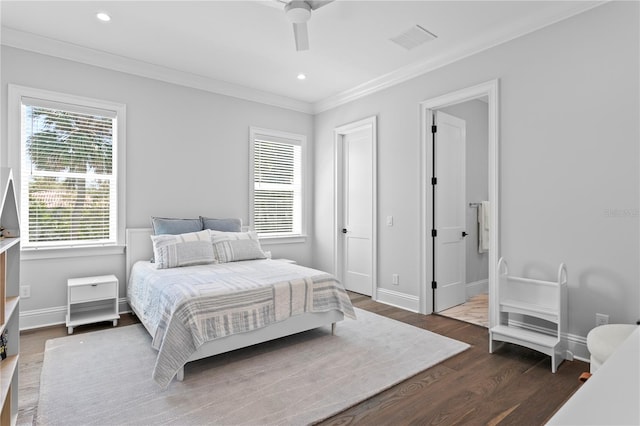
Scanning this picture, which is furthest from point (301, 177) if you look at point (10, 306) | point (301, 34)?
point (10, 306)

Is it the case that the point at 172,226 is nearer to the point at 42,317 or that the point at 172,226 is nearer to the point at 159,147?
the point at 159,147

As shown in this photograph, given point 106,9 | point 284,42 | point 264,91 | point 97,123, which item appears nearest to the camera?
point 106,9

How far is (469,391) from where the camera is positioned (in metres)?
2.34

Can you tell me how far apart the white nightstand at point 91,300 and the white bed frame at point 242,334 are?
15.1 inches

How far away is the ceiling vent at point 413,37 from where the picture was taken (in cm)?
328

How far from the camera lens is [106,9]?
9.84 feet

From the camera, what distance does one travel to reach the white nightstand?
134 inches

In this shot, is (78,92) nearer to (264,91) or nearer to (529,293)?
(264,91)

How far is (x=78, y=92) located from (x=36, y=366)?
270cm

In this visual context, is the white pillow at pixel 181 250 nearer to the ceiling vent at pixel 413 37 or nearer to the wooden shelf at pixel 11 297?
the wooden shelf at pixel 11 297

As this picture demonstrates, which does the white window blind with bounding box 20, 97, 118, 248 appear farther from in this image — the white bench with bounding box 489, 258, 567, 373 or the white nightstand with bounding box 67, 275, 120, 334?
the white bench with bounding box 489, 258, 567, 373

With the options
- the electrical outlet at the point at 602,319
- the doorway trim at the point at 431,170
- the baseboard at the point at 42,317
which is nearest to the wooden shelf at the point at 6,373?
the baseboard at the point at 42,317

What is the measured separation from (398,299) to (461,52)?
9.33 ft

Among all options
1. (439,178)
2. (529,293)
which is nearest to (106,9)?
(439,178)
